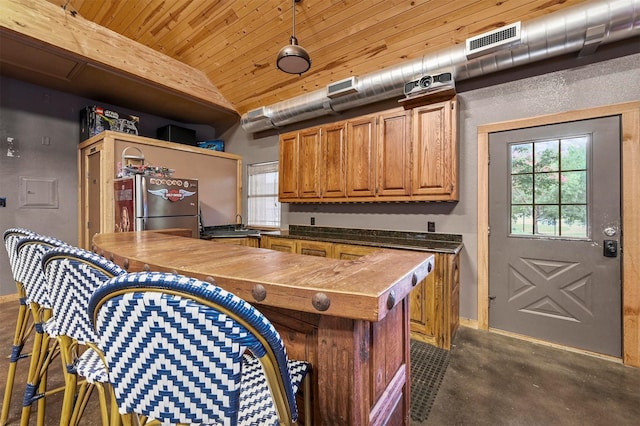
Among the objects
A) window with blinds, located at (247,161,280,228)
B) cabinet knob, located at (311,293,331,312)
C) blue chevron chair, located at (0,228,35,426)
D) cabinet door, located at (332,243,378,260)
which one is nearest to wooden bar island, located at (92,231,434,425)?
cabinet knob, located at (311,293,331,312)

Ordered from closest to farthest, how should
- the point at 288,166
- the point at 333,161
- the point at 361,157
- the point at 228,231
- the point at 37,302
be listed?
the point at 37,302 → the point at 361,157 → the point at 333,161 → the point at 288,166 → the point at 228,231

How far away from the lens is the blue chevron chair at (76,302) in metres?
0.81

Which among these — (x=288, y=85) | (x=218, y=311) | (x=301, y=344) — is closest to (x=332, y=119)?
(x=288, y=85)

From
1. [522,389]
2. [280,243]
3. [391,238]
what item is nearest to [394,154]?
[391,238]

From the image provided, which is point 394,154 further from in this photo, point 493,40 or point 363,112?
point 493,40

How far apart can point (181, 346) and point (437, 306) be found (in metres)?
2.42

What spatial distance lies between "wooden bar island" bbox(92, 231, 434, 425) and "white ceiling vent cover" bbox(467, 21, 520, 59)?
2.27 meters

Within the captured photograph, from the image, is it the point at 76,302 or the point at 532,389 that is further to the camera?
the point at 532,389

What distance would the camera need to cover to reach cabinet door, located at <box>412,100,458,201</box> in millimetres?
2736

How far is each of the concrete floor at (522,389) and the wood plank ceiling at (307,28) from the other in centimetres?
293

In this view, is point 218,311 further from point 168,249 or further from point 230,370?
point 168,249

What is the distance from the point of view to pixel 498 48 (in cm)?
237

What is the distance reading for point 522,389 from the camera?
192 cm

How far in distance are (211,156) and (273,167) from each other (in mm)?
1104
